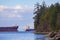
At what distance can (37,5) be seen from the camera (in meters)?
132

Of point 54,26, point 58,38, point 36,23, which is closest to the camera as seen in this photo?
point 58,38

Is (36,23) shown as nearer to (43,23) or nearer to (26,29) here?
(43,23)

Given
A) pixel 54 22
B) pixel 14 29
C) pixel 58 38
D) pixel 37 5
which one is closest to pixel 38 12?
pixel 37 5

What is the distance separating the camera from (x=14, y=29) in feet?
552

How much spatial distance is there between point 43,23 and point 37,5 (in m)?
26.8

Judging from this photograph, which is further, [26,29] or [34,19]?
[26,29]

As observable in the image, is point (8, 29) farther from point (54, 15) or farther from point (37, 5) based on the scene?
point (54, 15)

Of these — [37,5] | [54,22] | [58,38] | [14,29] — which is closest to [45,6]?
[37,5]

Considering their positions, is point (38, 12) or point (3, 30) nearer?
point (38, 12)

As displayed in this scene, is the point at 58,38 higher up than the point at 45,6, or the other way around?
the point at 45,6

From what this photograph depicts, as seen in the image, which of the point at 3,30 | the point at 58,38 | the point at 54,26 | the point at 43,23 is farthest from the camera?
the point at 3,30

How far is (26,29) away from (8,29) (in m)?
26.8

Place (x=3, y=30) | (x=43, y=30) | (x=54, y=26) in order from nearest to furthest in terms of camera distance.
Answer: (x=54, y=26)
(x=43, y=30)
(x=3, y=30)

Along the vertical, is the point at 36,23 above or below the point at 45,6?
below
